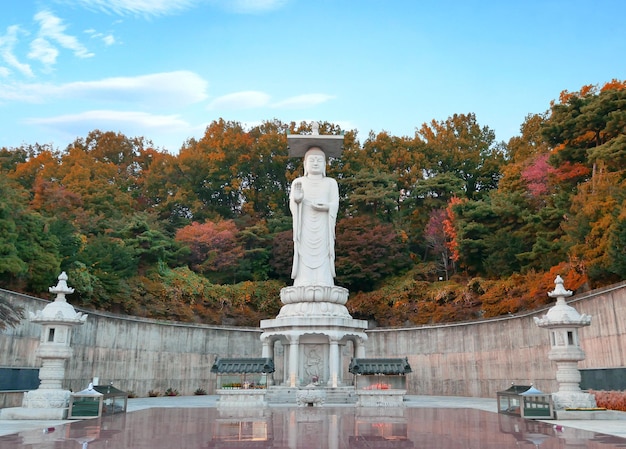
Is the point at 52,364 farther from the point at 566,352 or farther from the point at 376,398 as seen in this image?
the point at 566,352

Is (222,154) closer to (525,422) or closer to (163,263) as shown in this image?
(163,263)

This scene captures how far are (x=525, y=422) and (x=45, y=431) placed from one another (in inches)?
398

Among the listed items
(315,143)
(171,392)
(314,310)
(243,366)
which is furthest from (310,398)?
(171,392)

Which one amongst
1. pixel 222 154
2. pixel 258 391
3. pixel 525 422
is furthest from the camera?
pixel 222 154

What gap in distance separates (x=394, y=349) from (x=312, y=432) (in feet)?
65.6

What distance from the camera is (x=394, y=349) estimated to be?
97.6 ft

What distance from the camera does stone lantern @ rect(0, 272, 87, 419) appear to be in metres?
13.9

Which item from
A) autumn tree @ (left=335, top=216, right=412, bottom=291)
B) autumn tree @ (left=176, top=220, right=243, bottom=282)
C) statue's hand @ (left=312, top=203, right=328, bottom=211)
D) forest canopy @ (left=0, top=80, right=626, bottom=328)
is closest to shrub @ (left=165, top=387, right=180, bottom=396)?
forest canopy @ (left=0, top=80, right=626, bottom=328)

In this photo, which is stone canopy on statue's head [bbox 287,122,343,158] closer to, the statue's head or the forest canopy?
the statue's head

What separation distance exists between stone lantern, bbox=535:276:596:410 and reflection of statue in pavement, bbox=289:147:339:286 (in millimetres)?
9400

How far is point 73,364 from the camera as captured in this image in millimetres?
22219

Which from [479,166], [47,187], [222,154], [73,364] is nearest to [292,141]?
[73,364]

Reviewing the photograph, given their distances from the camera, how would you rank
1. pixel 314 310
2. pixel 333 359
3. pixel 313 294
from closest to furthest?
pixel 333 359, pixel 314 310, pixel 313 294

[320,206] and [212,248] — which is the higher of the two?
[212,248]
